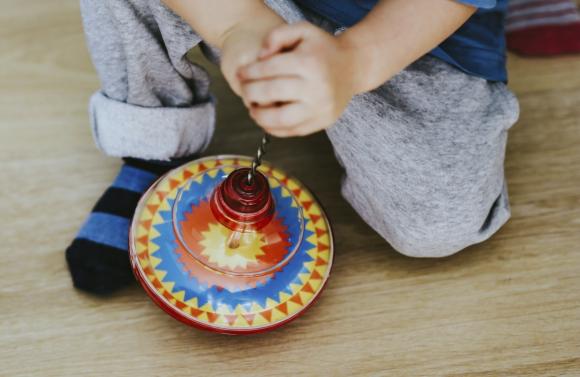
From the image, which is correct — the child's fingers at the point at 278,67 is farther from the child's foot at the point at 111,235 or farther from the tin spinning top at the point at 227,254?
the child's foot at the point at 111,235

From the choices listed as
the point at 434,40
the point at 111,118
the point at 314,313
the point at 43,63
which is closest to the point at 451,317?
the point at 314,313

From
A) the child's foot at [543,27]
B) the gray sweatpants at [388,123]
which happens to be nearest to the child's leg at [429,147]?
the gray sweatpants at [388,123]

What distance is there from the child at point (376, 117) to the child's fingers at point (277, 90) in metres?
0.11

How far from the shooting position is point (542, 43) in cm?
91

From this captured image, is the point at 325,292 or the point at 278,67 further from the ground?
the point at 278,67

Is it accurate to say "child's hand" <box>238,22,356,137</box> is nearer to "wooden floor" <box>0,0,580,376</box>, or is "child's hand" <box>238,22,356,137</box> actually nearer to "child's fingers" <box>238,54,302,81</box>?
"child's fingers" <box>238,54,302,81</box>

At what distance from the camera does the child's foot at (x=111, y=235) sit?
25.1 inches

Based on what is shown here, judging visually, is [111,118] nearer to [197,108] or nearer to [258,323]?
[197,108]

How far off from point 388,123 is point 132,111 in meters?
0.27

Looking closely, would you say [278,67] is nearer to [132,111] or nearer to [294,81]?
[294,81]

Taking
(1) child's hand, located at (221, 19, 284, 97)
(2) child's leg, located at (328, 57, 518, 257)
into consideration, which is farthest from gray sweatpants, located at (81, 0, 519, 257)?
(1) child's hand, located at (221, 19, 284, 97)

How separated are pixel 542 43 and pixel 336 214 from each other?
1.42 feet

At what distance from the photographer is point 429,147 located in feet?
2.06

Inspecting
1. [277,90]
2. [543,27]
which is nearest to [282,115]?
[277,90]
